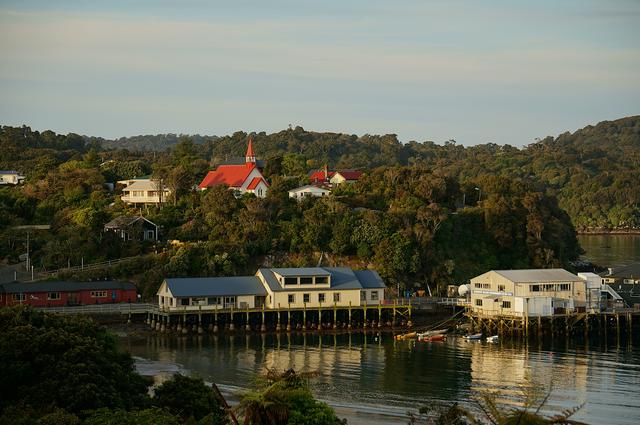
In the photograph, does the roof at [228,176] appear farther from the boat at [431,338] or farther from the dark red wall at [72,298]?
the boat at [431,338]

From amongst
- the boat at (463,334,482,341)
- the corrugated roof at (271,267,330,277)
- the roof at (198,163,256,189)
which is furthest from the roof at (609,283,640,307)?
the roof at (198,163,256,189)

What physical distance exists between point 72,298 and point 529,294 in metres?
30.5

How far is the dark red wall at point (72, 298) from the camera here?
225 ft

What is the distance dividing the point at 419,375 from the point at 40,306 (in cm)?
2799

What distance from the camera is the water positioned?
11662cm

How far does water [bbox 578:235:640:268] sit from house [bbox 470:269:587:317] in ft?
133

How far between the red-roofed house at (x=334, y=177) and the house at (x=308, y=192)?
268 inches

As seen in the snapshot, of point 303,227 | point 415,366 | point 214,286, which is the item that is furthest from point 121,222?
point 415,366

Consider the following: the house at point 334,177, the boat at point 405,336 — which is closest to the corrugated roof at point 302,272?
the boat at point 405,336

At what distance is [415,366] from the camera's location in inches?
2224

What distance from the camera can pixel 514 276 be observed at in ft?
228

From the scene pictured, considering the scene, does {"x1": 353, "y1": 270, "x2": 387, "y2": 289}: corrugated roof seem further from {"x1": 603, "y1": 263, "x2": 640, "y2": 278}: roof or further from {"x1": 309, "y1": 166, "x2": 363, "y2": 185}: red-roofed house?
{"x1": 309, "y1": 166, "x2": 363, "y2": 185}: red-roofed house

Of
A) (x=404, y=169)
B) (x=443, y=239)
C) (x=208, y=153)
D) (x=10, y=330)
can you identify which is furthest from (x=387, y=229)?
(x=208, y=153)

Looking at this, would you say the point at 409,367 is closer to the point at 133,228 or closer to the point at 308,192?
the point at 133,228
